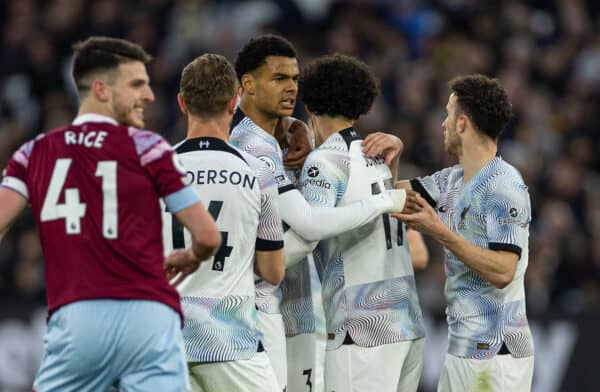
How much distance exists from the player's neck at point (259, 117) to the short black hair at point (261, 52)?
174mm

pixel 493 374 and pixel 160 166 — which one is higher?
pixel 160 166

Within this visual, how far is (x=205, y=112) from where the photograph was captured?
5977 millimetres

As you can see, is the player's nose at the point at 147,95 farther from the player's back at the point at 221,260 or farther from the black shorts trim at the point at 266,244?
the black shorts trim at the point at 266,244

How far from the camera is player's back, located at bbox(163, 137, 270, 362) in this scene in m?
5.85

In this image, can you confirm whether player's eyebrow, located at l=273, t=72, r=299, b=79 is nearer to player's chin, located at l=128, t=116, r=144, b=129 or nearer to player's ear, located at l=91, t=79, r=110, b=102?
player's chin, located at l=128, t=116, r=144, b=129

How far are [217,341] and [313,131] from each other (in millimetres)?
1634

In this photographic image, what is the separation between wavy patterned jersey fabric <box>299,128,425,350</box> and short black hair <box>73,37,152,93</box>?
1524mm

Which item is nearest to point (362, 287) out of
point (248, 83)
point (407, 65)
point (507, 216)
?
point (507, 216)

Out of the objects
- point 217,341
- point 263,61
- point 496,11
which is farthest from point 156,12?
point 217,341

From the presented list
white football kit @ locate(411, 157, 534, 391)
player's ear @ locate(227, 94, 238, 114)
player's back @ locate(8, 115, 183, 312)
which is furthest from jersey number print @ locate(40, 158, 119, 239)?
white football kit @ locate(411, 157, 534, 391)

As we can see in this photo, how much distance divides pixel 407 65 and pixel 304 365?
27.7 feet

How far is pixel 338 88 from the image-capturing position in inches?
260

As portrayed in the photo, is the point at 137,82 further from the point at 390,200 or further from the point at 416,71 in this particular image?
the point at 416,71

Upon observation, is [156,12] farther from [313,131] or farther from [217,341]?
[217,341]
